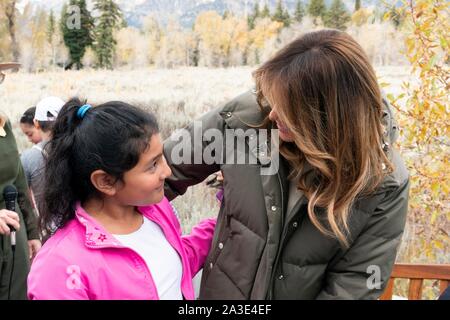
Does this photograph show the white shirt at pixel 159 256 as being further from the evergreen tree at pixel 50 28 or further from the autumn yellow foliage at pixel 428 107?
the evergreen tree at pixel 50 28

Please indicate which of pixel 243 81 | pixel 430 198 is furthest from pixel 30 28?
pixel 430 198

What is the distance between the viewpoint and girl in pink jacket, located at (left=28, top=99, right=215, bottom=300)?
117 centimetres

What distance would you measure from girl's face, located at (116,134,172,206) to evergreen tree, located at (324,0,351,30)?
620 cm

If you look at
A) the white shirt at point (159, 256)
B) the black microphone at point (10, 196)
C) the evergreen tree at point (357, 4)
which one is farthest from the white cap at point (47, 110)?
the evergreen tree at point (357, 4)

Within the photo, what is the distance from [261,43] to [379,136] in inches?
242

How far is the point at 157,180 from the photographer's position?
4.26 feet

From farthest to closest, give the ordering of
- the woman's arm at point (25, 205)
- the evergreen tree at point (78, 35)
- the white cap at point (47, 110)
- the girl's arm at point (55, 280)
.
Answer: the evergreen tree at point (78, 35) → the white cap at point (47, 110) → the woman's arm at point (25, 205) → the girl's arm at point (55, 280)

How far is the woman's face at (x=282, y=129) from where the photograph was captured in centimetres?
123

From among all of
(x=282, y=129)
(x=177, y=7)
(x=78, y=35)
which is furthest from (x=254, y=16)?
(x=282, y=129)

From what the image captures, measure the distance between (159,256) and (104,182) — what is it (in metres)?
0.27

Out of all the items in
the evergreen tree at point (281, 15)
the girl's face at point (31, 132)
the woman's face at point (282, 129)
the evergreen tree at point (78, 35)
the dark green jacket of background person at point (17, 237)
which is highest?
the evergreen tree at point (281, 15)

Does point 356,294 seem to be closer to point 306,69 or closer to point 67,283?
point 306,69

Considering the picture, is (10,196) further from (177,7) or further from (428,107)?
(177,7)

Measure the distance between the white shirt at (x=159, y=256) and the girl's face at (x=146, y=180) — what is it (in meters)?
0.10
